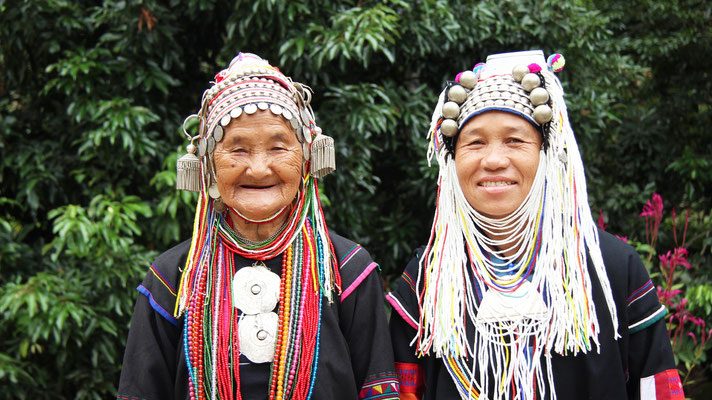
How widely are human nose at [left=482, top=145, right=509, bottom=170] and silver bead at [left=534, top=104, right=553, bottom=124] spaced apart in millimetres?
151

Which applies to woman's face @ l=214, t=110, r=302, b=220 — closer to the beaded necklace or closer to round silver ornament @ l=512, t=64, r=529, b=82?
the beaded necklace

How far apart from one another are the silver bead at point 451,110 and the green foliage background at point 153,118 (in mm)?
1289

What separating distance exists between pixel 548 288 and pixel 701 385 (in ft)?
13.0

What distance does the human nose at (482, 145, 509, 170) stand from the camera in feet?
7.24

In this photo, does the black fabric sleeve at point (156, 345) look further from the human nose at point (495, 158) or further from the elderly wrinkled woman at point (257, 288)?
the human nose at point (495, 158)

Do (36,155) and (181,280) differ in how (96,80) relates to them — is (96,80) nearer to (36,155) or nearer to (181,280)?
(36,155)

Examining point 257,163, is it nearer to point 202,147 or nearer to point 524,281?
point 202,147

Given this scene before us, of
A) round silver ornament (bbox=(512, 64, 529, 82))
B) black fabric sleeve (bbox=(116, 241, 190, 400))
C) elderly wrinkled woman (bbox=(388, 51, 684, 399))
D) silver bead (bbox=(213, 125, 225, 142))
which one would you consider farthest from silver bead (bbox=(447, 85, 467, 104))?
black fabric sleeve (bbox=(116, 241, 190, 400))

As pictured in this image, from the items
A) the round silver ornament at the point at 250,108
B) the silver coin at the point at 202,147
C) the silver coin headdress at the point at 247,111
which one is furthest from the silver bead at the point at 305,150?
Result: the silver coin at the point at 202,147

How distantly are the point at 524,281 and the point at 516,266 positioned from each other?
0.19 feet

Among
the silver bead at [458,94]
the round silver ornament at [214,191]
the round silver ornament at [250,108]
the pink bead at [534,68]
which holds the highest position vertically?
the pink bead at [534,68]

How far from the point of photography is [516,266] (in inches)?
91.5

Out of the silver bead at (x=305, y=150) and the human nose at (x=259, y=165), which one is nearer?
the human nose at (x=259, y=165)

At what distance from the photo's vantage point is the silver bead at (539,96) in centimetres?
223
